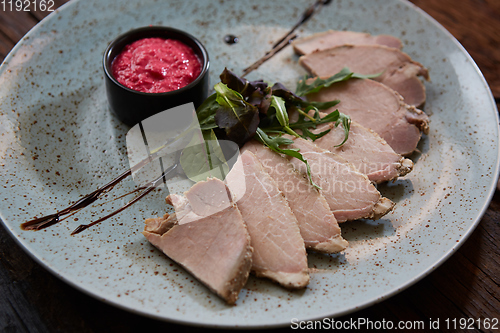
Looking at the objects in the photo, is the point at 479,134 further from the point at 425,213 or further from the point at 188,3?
the point at 188,3

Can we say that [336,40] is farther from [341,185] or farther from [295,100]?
[341,185]

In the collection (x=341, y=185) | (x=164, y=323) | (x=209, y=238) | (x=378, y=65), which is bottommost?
(x=164, y=323)

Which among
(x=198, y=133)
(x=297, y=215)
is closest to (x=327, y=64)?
(x=198, y=133)
